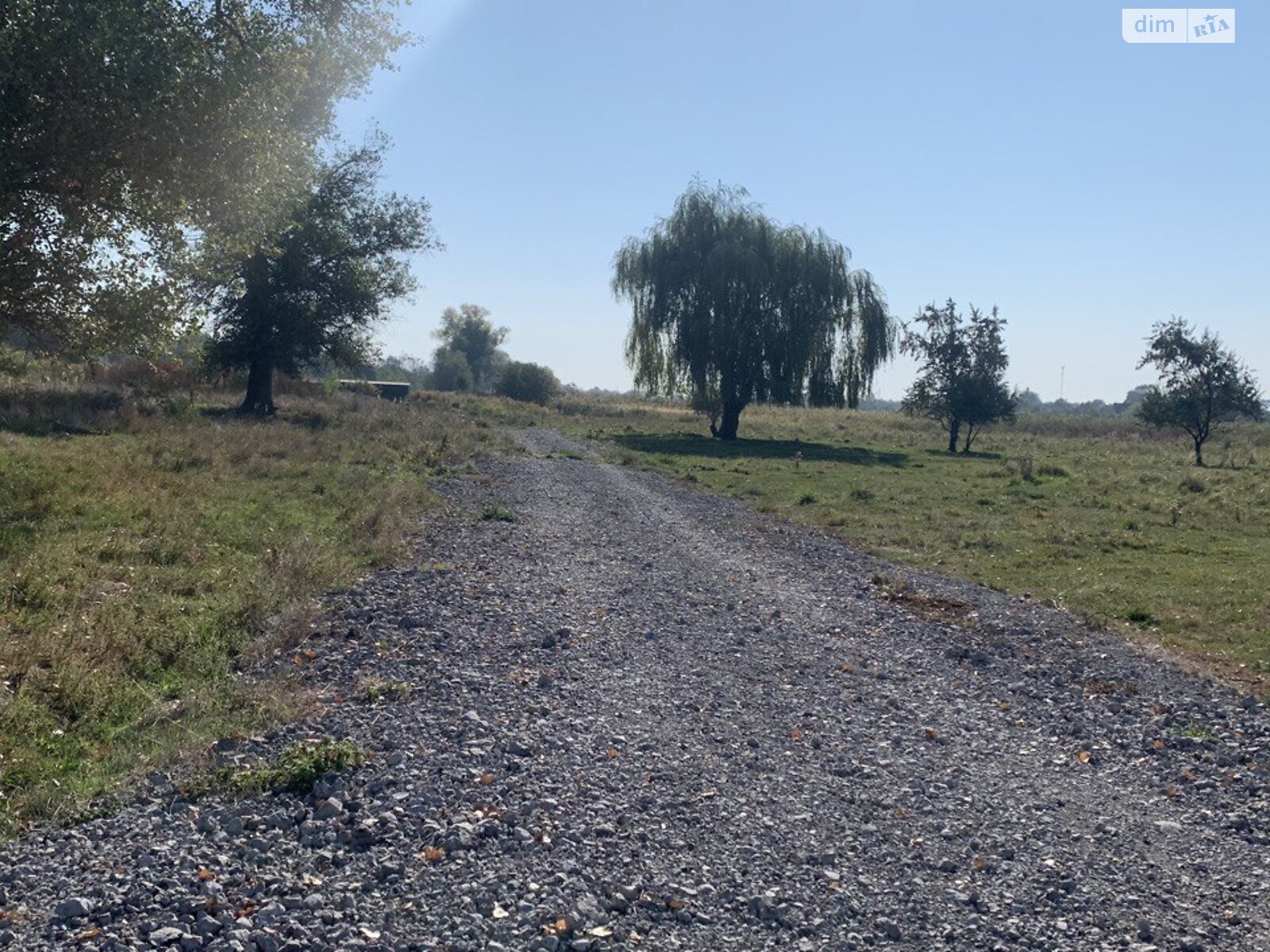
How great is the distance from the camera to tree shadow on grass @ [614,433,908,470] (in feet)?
134

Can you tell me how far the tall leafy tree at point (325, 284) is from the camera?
134ft

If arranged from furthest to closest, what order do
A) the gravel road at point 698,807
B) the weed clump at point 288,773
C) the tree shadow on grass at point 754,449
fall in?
the tree shadow on grass at point 754,449 → the weed clump at point 288,773 → the gravel road at point 698,807

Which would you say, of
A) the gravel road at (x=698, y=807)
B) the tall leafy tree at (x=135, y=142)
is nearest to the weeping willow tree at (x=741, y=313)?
the tall leafy tree at (x=135, y=142)

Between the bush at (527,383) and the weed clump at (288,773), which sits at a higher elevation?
the bush at (527,383)

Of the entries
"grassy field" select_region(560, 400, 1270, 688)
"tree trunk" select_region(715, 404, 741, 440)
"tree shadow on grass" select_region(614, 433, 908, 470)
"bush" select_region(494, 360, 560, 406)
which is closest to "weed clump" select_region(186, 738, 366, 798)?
"grassy field" select_region(560, 400, 1270, 688)

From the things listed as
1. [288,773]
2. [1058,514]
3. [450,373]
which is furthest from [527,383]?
[288,773]

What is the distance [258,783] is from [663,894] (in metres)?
2.49

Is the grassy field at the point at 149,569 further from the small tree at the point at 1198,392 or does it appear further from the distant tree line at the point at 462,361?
the distant tree line at the point at 462,361

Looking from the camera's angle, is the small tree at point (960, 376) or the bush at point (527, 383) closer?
the small tree at point (960, 376)

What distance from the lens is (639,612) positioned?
1160 cm

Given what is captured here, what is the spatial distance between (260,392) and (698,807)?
41.7 metres

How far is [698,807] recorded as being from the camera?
620cm

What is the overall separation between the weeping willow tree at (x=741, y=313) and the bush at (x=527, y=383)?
112 feet

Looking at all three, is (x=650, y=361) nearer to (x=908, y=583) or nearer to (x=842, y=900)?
(x=908, y=583)
